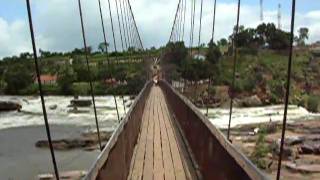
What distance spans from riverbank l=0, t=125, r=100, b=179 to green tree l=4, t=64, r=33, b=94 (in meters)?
49.5

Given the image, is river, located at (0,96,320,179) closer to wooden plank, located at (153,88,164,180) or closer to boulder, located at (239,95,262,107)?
wooden plank, located at (153,88,164,180)

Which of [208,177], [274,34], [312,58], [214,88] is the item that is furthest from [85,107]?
[208,177]

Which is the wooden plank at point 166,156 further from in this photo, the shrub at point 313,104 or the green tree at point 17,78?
the green tree at point 17,78

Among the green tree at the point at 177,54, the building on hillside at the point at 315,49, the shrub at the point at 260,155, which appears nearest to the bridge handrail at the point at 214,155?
the shrub at the point at 260,155

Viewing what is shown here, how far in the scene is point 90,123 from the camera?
54.2 m

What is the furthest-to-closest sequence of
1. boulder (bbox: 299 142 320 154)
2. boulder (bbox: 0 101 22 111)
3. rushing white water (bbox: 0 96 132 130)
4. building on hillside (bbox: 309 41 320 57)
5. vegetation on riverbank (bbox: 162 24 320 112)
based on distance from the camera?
building on hillside (bbox: 309 41 320 57) → boulder (bbox: 0 101 22 111) → vegetation on riverbank (bbox: 162 24 320 112) → rushing white water (bbox: 0 96 132 130) → boulder (bbox: 299 142 320 154)

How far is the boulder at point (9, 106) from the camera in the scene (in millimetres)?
78625

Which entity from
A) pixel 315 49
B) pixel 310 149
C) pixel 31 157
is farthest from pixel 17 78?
pixel 310 149

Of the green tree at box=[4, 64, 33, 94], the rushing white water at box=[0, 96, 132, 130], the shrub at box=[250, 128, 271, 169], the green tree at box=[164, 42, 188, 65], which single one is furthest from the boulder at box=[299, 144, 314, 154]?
the green tree at box=[4, 64, 33, 94]

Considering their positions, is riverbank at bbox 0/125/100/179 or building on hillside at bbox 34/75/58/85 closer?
riverbank at bbox 0/125/100/179

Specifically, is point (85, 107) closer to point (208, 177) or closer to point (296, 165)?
point (296, 165)

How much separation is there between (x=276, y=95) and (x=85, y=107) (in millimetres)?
21528

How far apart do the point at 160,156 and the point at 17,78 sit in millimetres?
94657

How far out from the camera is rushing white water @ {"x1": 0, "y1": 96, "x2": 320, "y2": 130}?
4792 centimetres
